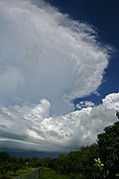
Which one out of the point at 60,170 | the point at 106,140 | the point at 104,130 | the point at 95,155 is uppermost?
the point at 104,130

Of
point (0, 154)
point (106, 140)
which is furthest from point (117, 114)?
point (0, 154)

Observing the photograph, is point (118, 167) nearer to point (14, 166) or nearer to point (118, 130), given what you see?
point (118, 130)

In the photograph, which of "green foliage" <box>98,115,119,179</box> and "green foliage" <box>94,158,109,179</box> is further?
"green foliage" <box>98,115,119,179</box>

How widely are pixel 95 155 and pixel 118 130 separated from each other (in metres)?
1.92

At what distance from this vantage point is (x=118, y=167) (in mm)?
7566

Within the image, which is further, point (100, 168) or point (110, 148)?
point (110, 148)

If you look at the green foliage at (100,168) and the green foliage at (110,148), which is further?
the green foliage at (110,148)

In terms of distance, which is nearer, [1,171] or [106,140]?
[106,140]

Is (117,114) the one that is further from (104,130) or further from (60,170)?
(60,170)

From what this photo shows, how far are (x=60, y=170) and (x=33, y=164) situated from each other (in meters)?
50.0

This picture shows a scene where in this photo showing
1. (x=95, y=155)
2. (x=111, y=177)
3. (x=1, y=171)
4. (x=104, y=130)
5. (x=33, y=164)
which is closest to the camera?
(x=111, y=177)

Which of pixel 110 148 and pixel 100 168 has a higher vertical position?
pixel 110 148

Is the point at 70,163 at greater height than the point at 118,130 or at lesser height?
lesser

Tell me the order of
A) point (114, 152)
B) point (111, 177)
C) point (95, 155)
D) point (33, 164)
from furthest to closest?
1. point (33, 164)
2. point (95, 155)
3. point (114, 152)
4. point (111, 177)
